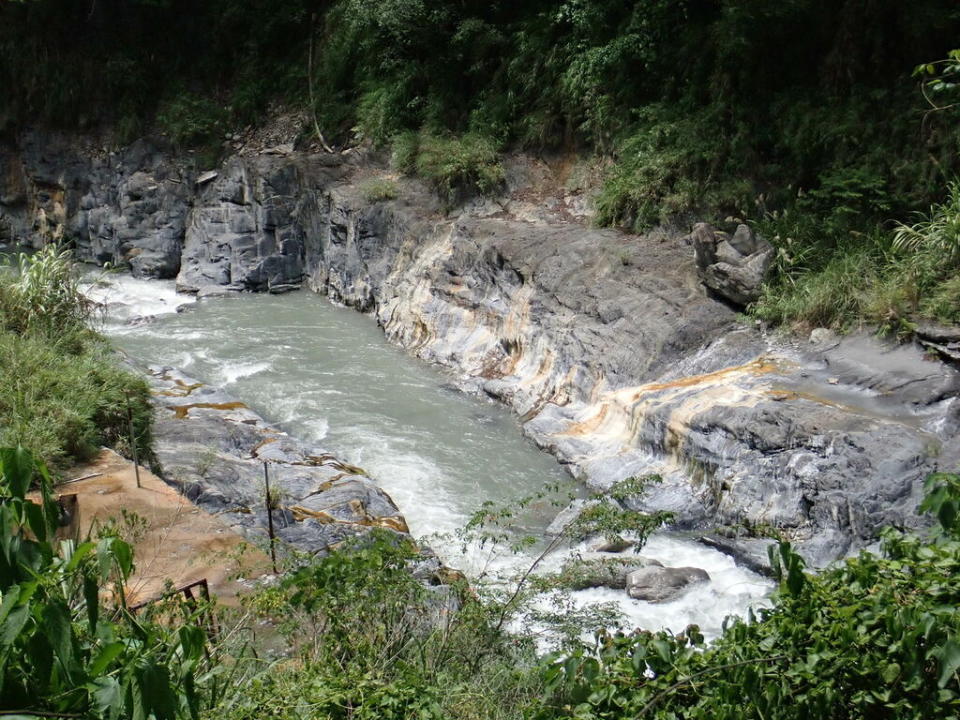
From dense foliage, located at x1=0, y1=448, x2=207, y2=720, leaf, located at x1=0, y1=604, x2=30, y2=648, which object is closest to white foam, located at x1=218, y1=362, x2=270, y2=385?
dense foliage, located at x1=0, y1=448, x2=207, y2=720

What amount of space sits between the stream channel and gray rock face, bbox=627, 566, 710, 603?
0.08 meters

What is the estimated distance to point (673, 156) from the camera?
40.3 feet

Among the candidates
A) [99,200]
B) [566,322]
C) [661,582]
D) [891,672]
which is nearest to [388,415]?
[566,322]

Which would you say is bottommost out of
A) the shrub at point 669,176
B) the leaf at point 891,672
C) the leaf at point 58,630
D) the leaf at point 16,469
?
the leaf at point 891,672

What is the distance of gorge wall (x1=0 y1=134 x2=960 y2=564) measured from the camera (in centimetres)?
766

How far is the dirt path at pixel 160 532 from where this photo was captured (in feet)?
17.4

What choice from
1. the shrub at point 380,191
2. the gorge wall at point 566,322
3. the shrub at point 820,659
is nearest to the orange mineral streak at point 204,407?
the gorge wall at point 566,322

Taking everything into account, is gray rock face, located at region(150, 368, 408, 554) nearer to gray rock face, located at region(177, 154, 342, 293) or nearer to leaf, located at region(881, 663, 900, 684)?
leaf, located at region(881, 663, 900, 684)

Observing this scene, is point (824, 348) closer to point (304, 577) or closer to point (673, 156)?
point (673, 156)

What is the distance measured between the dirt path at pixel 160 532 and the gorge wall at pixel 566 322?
3.68 metres

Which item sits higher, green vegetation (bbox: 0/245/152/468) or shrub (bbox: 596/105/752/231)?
shrub (bbox: 596/105/752/231)

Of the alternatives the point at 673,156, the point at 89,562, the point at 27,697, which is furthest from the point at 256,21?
the point at 27,697

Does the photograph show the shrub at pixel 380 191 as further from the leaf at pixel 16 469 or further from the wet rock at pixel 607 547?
the leaf at pixel 16 469

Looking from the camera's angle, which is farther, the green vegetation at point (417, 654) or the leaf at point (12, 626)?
the green vegetation at point (417, 654)
